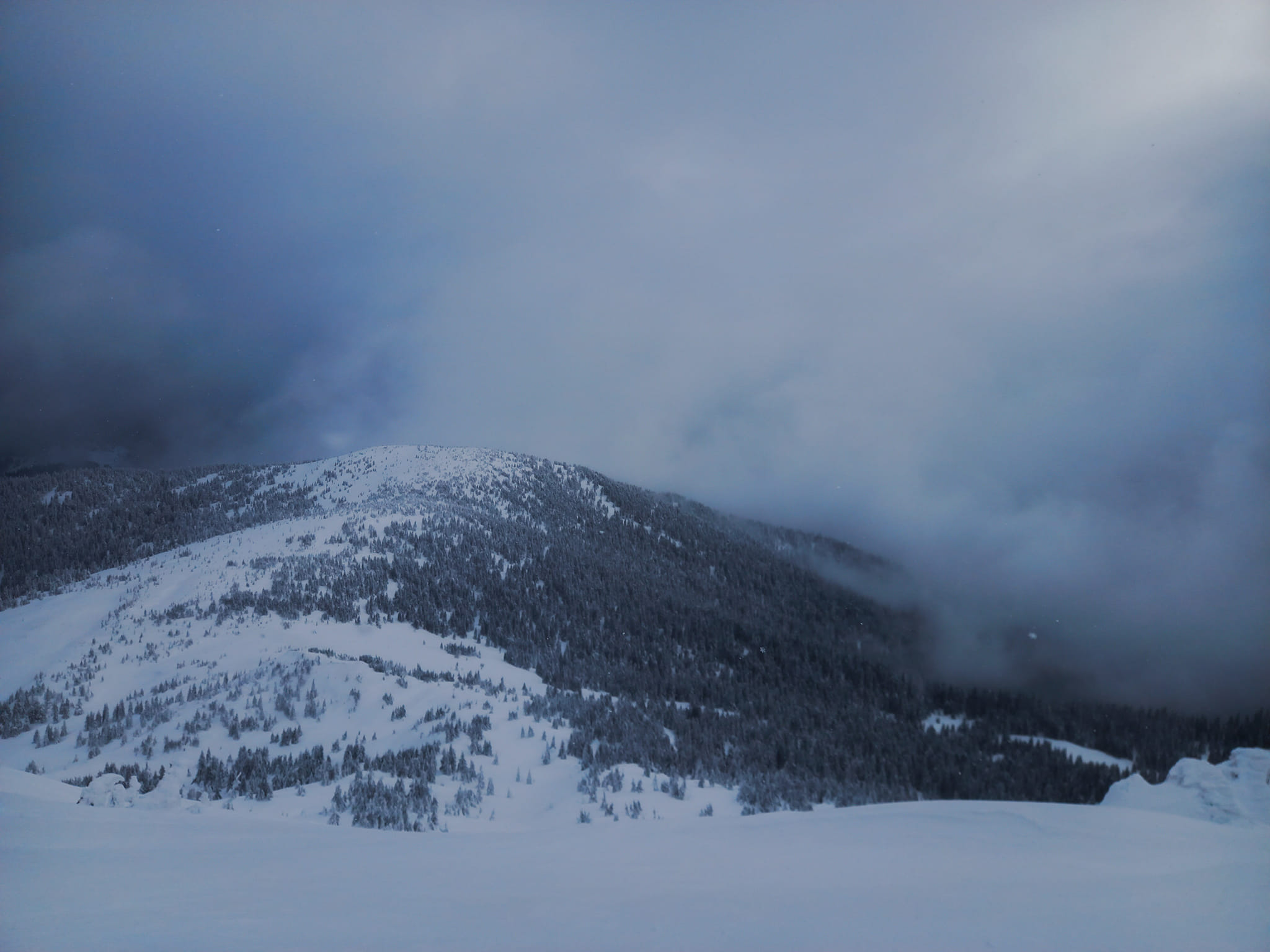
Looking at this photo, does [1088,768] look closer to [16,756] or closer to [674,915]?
[674,915]

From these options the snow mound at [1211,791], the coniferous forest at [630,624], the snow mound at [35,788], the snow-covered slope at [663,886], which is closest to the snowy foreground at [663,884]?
the snow-covered slope at [663,886]

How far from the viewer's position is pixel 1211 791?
18.0 feet

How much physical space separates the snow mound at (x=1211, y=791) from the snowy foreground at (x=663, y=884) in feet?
1.10

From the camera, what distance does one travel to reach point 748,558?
5716 centimetres

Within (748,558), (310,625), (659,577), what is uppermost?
(748,558)

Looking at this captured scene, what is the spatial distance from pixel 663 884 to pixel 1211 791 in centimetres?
530

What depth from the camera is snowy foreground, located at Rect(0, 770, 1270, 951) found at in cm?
329

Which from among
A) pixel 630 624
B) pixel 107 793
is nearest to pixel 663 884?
pixel 107 793

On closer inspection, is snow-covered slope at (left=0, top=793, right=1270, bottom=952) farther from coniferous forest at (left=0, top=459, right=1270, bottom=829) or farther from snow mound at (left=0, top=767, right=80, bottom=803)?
coniferous forest at (left=0, top=459, right=1270, bottom=829)

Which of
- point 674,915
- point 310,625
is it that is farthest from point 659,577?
point 674,915

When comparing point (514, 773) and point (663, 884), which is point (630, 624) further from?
point (663, 884)

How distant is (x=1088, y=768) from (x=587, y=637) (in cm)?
2177

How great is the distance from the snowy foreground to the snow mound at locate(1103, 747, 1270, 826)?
0.33m

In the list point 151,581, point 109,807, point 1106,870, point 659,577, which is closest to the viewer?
point 1106,870
